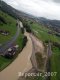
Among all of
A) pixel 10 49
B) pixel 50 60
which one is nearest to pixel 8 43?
pixel 10 49

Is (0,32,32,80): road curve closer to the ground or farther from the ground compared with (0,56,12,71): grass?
closer to the ground

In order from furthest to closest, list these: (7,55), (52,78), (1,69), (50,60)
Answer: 1. (50,60)
2. (7,55)
3. (52,78)
4. (1,69)

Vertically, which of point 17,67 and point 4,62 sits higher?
point 4,62

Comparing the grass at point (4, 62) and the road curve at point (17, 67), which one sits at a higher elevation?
the grass at point (4, 62)

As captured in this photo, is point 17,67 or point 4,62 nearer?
point 4,62

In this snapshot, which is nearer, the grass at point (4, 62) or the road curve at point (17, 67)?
the road curve at point (17, 67)

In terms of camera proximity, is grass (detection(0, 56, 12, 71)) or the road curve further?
grass (detection(0, 56, 12, 71))

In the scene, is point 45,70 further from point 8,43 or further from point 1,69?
point 8,43

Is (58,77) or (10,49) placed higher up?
(10,49)
